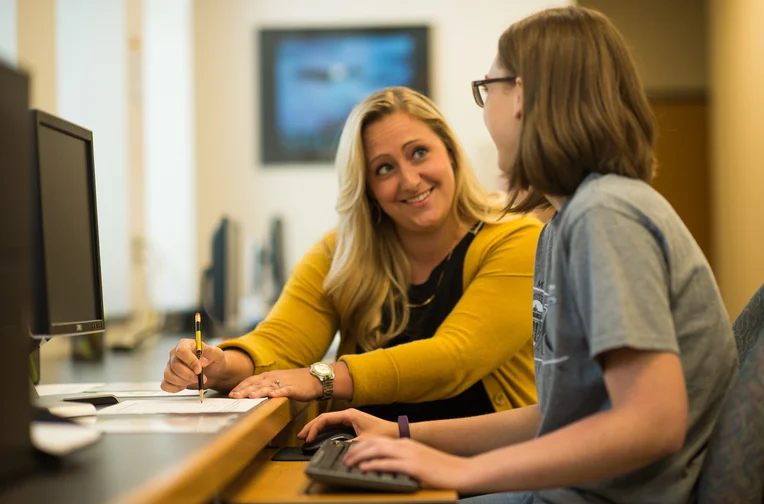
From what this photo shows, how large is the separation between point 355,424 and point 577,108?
2.33 ft

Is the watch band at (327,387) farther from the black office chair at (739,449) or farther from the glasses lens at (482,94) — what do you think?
the black office chair at (739,449)

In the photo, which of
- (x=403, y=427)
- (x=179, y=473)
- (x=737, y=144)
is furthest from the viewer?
(x=737, y=144)

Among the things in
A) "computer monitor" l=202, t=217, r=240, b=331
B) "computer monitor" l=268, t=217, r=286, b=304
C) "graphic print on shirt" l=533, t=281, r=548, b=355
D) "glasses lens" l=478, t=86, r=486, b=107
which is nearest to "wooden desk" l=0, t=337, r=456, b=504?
"graphic print on shirt" l=533, t=281, r=548, b=355

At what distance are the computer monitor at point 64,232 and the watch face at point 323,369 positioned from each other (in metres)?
0.45

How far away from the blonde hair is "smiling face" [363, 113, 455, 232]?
0.03 m

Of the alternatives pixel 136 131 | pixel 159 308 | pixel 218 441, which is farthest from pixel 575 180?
pixel 159 308

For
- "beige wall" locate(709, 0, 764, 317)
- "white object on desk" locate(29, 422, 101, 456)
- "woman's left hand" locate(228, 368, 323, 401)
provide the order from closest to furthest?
"white object on desk" locate(29, 422, 101, 456), "woman's left hand" locate(228, 368, 323, 401), "beige wall" locate(709, 0, 764, 317)

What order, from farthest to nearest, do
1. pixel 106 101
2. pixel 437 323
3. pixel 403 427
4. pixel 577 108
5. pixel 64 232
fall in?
pixel 106 101 → pixel 437 323 → pixel 403 427 → pixel 64 232 → pixel 577 108

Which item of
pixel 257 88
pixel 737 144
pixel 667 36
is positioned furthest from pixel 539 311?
pixel 667 36

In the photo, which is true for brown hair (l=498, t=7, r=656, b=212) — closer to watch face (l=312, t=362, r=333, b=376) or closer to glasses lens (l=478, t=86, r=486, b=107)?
glasses lens (l=478, t=86, r=486, b=107)

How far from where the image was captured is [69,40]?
4.16 meters

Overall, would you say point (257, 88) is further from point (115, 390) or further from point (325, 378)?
point (325, 378)

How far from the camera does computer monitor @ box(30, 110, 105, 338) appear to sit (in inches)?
50.5

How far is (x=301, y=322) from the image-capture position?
2.07 metres
